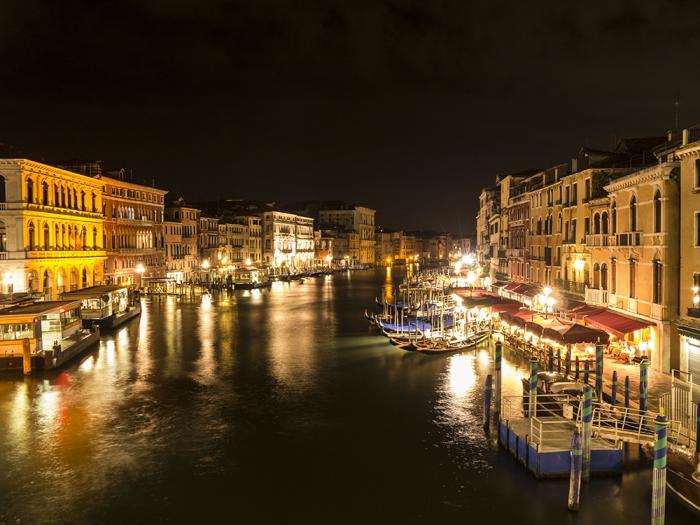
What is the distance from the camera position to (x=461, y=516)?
41.5 feet

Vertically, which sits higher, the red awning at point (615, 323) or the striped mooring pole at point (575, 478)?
the red awning at point (615, 323)

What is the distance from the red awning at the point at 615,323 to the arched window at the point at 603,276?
4.58 feet

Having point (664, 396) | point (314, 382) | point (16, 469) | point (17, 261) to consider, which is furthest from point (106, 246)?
point (664, 396)

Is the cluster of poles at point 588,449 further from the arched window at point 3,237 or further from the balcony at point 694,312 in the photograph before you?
the arched window at point 3,237

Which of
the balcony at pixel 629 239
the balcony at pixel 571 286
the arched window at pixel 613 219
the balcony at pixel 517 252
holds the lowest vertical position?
the balcony at pixel 571 286

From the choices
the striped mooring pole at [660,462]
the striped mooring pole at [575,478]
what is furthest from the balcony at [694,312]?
the striped mooring pole at [660,462]

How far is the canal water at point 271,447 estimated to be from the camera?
12953mm

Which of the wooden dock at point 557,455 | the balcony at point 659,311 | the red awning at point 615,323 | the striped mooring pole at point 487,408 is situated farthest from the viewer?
the red awning at point 615,323

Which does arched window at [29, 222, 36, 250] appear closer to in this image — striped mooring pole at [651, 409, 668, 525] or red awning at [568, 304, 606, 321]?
red awning at [568, 304, 606, 321]

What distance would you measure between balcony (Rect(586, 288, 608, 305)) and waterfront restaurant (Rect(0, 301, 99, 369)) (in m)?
22.7

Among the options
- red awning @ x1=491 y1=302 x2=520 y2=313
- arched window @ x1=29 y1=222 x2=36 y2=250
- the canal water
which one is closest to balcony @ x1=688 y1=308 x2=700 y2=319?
the canal water

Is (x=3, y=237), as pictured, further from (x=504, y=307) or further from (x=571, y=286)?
(x=571, y=286)

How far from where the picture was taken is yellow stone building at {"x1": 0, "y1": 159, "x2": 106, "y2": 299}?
35.5 meters

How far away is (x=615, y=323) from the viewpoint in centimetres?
2195
